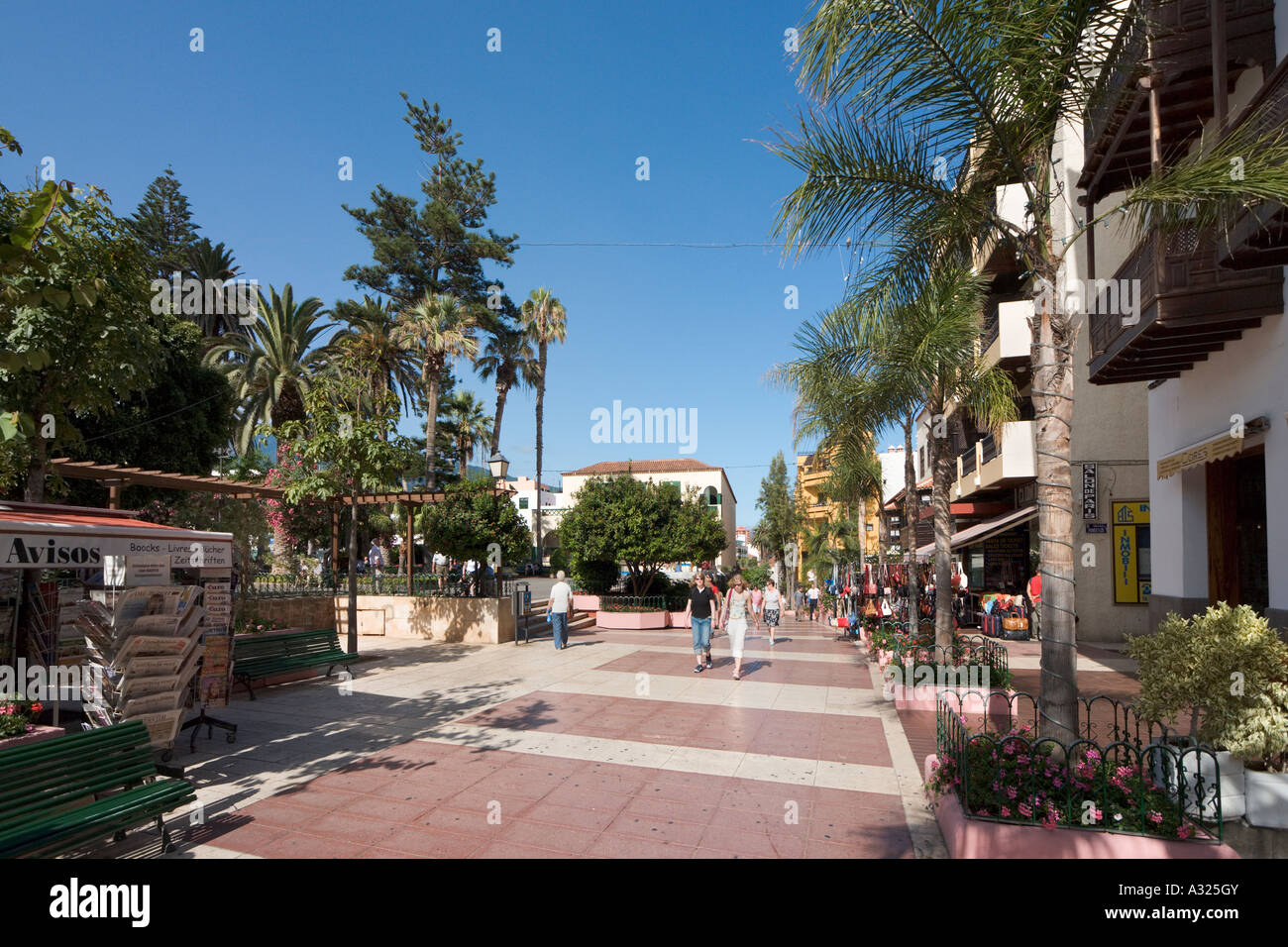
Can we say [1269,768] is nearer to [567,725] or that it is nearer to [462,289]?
[567,725]

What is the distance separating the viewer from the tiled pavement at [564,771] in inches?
197

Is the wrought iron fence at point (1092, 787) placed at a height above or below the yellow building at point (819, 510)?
below

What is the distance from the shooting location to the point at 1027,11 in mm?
4668

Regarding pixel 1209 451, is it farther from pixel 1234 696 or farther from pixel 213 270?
pixel 213 270

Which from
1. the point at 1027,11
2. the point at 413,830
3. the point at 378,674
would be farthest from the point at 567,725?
the point at 1027,11

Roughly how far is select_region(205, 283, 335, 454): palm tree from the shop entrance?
26.2m

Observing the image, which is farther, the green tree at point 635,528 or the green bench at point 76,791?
the green tree at point 635,528

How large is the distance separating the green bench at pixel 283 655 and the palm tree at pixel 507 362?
22.9 m

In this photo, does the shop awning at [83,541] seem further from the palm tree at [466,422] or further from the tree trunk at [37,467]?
the palm tree at [466,422]

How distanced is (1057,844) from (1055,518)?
2.00m

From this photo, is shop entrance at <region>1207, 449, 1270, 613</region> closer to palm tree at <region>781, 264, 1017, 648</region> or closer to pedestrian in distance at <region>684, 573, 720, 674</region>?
palm tree at <region>781, 264, 1017, 648</region>

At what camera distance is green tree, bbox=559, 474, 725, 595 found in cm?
2206

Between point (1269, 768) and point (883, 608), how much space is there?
43.4ft

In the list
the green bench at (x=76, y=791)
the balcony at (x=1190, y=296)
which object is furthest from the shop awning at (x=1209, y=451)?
the green bench at (x=76, y=791)
